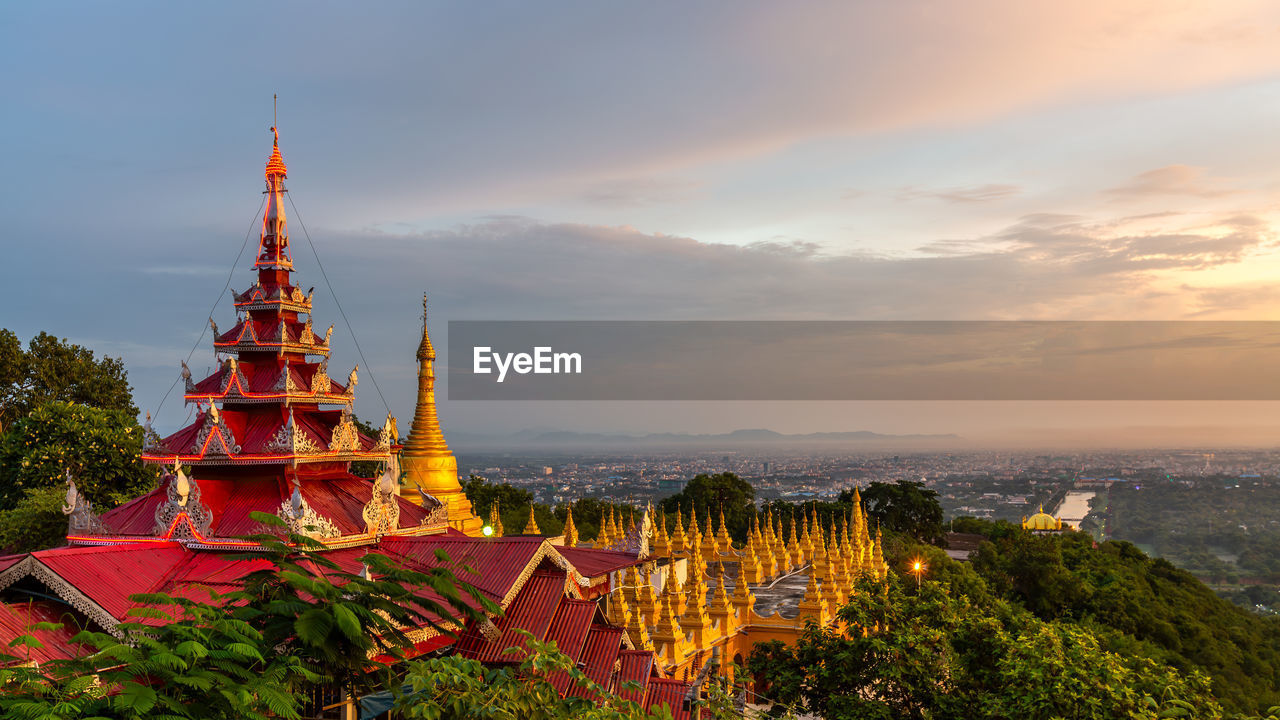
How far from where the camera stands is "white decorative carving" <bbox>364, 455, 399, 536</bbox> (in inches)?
672

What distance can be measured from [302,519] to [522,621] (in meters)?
4.45

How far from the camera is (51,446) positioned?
31.7 metres

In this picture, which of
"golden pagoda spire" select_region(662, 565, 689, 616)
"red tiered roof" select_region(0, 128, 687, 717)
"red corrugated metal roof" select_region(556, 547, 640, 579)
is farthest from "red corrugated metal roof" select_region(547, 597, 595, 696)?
"golden pagoda spire" select_region(662, 565, 689, 616)

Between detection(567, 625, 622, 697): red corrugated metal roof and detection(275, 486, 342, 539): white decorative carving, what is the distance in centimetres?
526

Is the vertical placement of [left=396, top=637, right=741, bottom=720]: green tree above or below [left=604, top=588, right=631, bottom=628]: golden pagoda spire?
above

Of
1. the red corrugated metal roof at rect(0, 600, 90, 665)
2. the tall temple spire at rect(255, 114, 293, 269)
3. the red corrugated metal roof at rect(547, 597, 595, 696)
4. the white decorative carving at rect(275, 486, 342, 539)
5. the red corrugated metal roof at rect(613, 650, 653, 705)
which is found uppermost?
the tall temple spire at rect(255, 114, 293, 269)

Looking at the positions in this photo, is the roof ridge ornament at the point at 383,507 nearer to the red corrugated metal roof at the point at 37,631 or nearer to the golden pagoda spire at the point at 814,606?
the red corrugated metal roof at the point at 37,631

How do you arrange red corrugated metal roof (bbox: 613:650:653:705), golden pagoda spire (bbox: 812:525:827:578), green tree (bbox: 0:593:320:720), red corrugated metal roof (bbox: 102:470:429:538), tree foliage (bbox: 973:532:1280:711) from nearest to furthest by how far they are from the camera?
green tree (bbox: 0:593:320:720), red corrugated metal roof (bbox: 102:470:429:538), red corrugated metal roof (bbox: 613:650:653:705), golden pagoda spire (bbox: 812:525:827:578), tree foliage (bbox: 973:532:1280:711)

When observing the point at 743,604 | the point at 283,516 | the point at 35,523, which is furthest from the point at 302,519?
the point at 743,604

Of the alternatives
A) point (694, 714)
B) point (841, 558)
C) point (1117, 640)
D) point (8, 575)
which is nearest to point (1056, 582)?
point (1117, 640)

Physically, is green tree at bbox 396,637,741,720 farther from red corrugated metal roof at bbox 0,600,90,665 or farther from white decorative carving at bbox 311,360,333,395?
white decorative carving at bbox 311,360,333,395

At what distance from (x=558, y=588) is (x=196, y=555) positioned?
657 cm

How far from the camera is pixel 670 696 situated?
17141mm

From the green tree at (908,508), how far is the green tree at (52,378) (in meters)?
59.3
